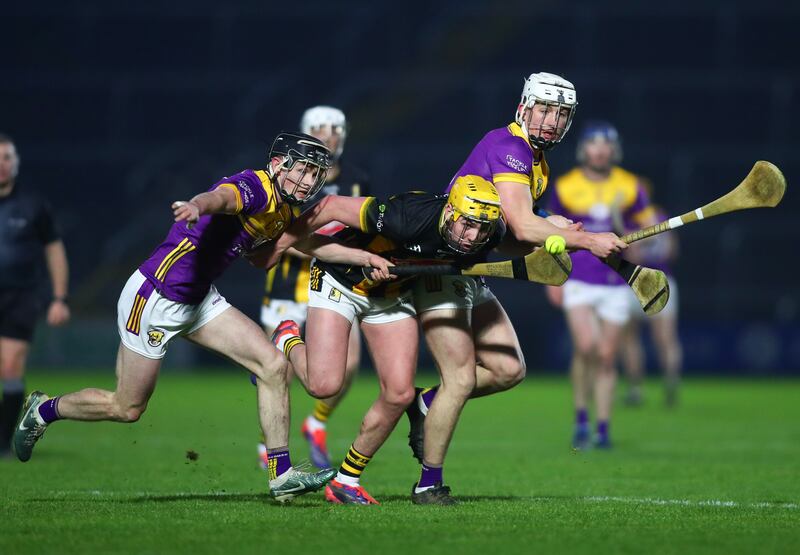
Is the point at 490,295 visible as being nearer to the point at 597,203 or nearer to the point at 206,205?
the point at 206,205

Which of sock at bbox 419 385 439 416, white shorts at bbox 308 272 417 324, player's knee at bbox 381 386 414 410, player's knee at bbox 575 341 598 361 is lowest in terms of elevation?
player's knee at bbox 575 341 598 361

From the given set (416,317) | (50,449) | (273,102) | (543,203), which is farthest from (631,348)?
(273,102)

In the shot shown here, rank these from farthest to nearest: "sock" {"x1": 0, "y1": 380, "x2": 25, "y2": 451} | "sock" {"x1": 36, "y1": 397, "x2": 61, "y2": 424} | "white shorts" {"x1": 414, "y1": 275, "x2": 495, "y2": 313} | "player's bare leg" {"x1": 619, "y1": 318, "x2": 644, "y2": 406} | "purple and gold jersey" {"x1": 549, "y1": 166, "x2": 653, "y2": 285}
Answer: "player's bare leg" {"x1": 619, "y1": 318, "x2": 644, "y2": 406}
"purple and gold jersey" {"x1": 549, "y1": 166, "x2": 653, "y2": 285}
"sock" {"x1": 0, "y1": 380, "x2": 25, "y2": 451}
"sock" {"x1": 36, "y1": 397, "x2": 61, "y2": 424}
"white shorts" {"x1": 414, "y1": 275, "x2": 495, "y2": 313}

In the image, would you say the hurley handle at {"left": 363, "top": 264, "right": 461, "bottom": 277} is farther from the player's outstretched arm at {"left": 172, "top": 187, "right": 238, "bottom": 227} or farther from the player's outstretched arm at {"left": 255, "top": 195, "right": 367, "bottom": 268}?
the player's outstretched arm at {"left": 172, "top": 187, "right": 238, "bottom": 227}

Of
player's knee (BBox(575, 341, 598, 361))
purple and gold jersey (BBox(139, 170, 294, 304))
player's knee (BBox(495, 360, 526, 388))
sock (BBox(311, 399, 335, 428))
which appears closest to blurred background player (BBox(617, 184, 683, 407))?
player's knee (BBox(575, 341, 598, 361))

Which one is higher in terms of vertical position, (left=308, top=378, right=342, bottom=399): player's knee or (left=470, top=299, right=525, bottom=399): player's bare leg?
(left=470, top=299, right=525, bottom=399): player's bare leg

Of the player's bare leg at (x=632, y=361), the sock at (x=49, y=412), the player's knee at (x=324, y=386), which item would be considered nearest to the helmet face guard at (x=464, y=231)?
the player's knee at (x=324, y=386)

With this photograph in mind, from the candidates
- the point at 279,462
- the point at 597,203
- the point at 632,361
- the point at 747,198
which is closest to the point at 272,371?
the point at 279,462

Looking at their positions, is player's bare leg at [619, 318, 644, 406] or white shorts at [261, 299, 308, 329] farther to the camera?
player's bare leg at [619, 318, 644, 406]

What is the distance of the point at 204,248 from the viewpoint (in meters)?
6.43

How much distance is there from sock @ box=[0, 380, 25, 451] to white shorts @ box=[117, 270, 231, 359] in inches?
123

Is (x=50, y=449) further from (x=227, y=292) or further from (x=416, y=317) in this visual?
(x=227, y=292)

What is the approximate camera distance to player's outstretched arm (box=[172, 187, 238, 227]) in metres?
5.42

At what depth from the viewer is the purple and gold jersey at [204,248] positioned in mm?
6391
